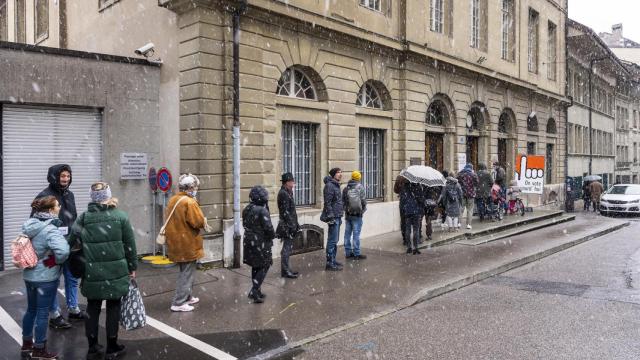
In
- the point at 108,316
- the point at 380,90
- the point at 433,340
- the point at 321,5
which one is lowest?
the point at 433,340

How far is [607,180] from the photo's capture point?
37406 mm

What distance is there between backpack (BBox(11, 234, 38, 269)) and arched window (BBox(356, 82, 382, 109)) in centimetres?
977

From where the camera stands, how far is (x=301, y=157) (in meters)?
12.0

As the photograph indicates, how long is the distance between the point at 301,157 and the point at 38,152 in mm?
5394

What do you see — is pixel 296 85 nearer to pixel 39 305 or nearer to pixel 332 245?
pixel 332 245

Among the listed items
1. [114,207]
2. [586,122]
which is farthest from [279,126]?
[586,122]

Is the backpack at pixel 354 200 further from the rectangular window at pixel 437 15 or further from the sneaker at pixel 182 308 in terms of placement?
the rectangular window at pixel 437 15

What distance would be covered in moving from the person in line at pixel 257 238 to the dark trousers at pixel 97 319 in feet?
7.52

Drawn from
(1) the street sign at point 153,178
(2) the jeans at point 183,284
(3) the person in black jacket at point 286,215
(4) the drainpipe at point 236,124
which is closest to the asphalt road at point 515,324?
(2) the jeans at point 183,284

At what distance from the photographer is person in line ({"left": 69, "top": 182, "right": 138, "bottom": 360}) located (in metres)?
5.17

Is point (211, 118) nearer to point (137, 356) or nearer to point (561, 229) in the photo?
point (137, 356)

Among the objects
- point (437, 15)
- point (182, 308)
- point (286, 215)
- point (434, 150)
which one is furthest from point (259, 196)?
point (437, 15)

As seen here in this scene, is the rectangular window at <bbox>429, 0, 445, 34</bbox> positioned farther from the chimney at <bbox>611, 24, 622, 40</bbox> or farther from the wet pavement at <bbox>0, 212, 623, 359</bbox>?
the chimney at <bbox>611, 24, 622, 40</bbox>

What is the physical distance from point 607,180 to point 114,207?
129 feet
